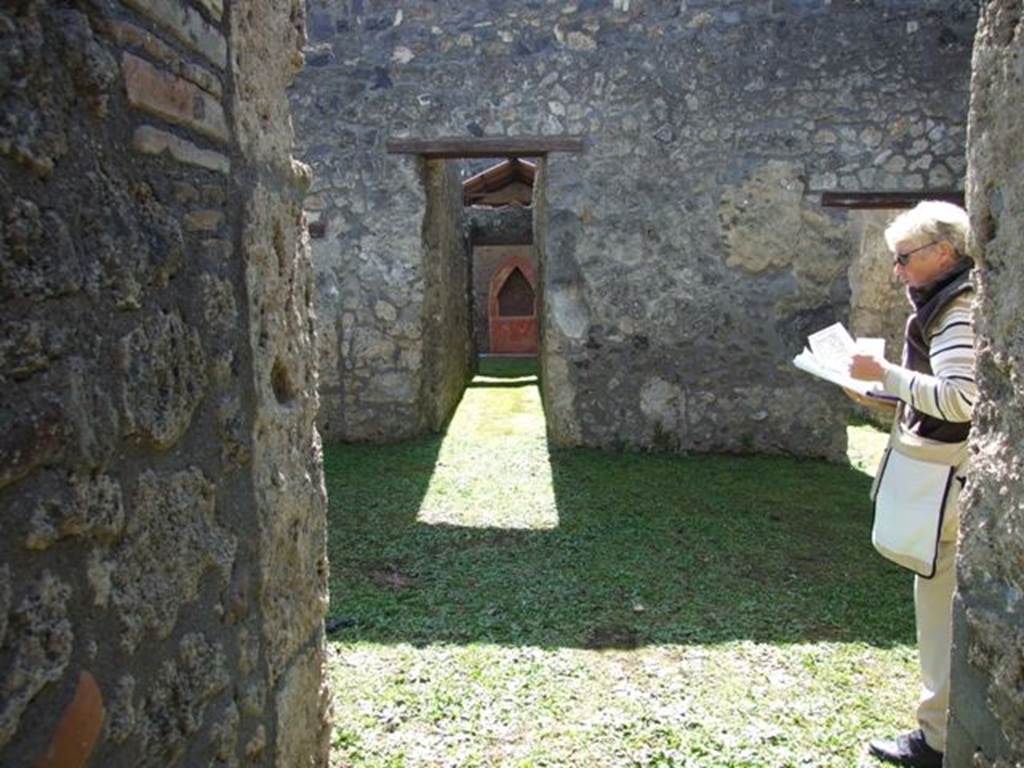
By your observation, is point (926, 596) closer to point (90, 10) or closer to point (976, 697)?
point (976, 697)

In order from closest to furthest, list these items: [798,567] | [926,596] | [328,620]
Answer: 1. [926,596]
2. [328,620]
3. [798,567]

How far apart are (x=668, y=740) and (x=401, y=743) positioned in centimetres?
80

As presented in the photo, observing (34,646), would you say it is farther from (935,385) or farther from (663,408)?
(663,408)

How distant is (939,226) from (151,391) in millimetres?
1915

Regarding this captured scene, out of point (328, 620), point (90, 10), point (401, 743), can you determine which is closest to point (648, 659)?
point (401, 743)

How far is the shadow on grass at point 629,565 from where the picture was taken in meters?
3.05

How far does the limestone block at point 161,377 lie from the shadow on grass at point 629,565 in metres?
1.88

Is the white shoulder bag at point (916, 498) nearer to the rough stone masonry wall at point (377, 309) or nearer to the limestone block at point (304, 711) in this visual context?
the limestone block at point (304, 711)

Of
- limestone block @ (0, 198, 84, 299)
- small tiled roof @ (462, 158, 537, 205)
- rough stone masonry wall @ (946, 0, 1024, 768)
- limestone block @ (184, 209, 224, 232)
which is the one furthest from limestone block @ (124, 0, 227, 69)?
small tiled roof @ (462, 158, 537, 205)

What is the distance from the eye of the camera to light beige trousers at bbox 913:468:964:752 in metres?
2.12

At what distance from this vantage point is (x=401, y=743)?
230 centimetres

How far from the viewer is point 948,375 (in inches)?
77.1

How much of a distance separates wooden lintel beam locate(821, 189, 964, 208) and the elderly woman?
142 inches

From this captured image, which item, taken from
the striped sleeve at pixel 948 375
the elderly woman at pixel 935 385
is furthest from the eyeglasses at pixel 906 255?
the striped sleeve at pixel 948 375
